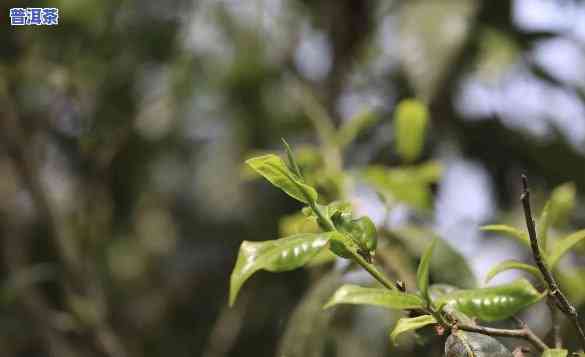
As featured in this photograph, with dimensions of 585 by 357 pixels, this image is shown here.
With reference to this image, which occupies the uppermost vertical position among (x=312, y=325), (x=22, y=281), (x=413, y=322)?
(x=413, y=322)

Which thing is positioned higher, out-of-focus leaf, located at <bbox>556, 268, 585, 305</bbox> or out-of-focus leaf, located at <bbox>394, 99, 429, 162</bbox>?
out-of-focus leaf, located at <bbox>394, 99, 429, 162</bbox>

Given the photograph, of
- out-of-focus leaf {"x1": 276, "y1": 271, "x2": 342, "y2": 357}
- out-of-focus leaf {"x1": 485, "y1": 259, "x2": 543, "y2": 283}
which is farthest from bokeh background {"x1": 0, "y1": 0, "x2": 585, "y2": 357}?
out-of-focus leaf {"x1": 485, "y1": 259, "x2": 543, "y2": 283}

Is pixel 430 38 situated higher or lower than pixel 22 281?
higher

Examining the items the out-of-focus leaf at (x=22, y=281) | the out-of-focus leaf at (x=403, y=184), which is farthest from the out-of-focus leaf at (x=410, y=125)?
the out-of-focus leaf at (x=22, y=281)

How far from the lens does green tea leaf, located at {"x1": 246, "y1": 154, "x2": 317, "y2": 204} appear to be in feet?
1.06

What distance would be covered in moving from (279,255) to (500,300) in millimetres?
87

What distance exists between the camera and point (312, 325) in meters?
0.55

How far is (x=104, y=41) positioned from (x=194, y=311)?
20.5 inches

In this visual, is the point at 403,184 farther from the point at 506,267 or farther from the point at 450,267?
the point at 506,267

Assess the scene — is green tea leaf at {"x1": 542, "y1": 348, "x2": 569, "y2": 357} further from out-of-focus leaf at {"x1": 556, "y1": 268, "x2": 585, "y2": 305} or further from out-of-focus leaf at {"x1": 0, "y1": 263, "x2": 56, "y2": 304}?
out-of-focus leaf at {"x1": 0, "y1": 263, "x2": 56, "y2": 304}

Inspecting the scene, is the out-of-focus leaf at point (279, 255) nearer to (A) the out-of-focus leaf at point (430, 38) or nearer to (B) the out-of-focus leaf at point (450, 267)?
Result: (B) the out-of-focus leaf at point (450, 267)

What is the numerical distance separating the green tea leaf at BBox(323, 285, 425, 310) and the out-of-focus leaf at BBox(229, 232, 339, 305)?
0.02 meters

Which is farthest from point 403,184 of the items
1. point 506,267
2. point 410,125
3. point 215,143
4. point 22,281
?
point 215,143

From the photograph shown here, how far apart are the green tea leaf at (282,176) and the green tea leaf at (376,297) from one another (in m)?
0.05
